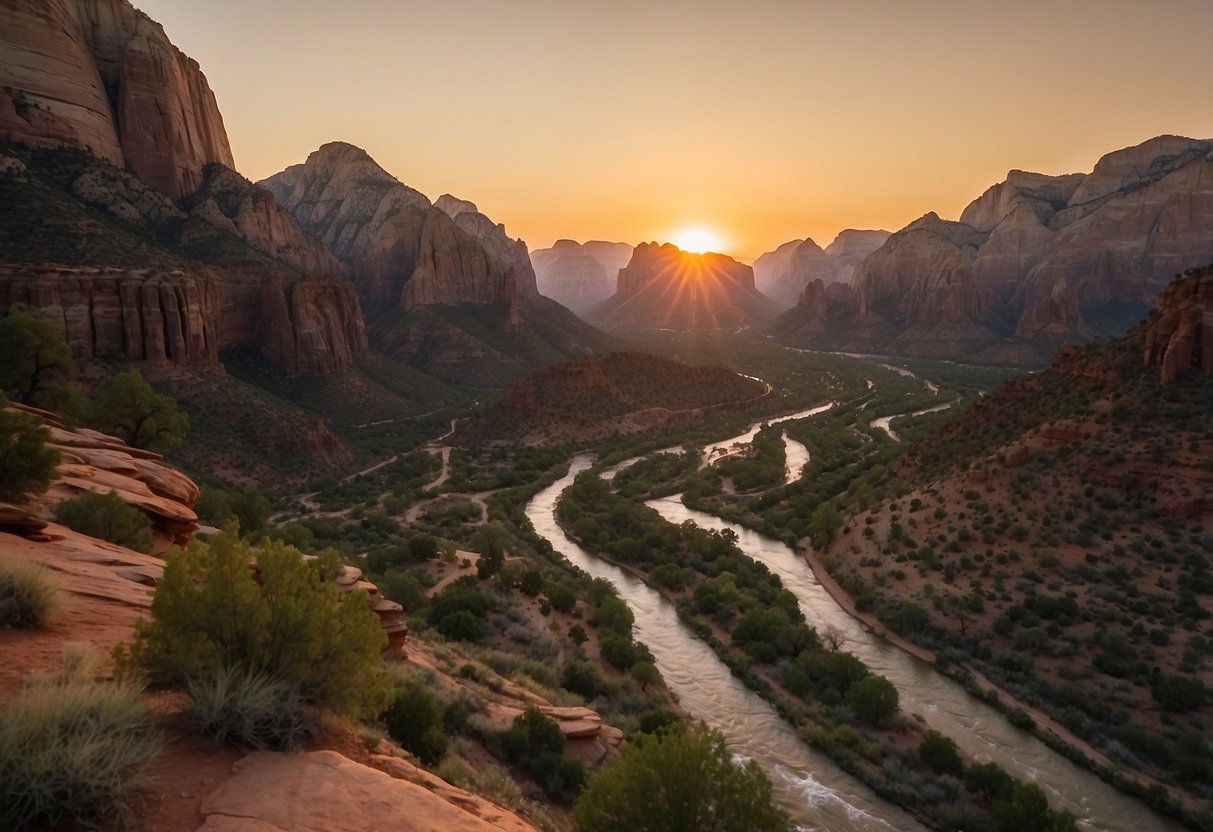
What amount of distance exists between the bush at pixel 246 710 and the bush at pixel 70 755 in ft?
2.34

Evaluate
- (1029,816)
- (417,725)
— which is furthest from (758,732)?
(417,725)

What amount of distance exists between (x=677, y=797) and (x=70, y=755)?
737 cm

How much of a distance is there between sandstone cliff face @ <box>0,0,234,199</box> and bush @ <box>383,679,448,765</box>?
268 ft

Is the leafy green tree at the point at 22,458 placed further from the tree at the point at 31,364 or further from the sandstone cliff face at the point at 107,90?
the sandstone cliff face at the point at 107,90

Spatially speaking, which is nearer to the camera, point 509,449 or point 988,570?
point 988,570

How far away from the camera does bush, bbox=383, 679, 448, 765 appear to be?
39.1 feet

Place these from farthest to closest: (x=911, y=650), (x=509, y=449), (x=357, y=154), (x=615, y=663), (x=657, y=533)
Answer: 1. (x=357, y=154)
2. (x=509, y=449)
3. (x=657, y=533)
4. (x=911, y=650)
5. (x=615, y=663)

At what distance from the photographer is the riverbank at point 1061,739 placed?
2138cm

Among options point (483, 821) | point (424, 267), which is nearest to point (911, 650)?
point (483, 821)

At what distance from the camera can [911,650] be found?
32.5 metres

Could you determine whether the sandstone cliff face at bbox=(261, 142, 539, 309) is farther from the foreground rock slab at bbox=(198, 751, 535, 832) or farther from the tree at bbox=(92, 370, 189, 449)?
the foreground rock slab at bbox=(198, 751, 535, 832)

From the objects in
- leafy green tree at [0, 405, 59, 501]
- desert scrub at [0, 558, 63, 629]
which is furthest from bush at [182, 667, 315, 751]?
leafy green tree at [0, 405, 59, 501]

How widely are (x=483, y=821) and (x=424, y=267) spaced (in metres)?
140

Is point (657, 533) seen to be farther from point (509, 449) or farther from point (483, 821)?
point (483, 821)
